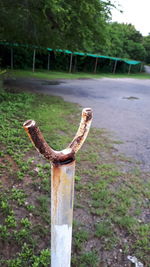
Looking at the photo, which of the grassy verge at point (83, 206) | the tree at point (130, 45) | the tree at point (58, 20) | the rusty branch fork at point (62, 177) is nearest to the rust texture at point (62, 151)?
the rusty branch fork at point (62, 177)

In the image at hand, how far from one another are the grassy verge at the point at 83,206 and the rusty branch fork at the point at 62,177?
985 mm

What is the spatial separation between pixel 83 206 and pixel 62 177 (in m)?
1.69

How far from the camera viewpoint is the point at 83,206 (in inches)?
92.1

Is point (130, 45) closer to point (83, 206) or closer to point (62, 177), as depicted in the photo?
point (83, 206)

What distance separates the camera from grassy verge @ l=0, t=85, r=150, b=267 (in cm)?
178

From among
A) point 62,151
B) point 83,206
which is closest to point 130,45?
point 83,206

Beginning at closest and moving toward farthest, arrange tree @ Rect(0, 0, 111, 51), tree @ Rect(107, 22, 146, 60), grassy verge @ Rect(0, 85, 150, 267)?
grassy verge @ Rect(0, 85, 150, 267)
tree @ Rect(0, 0, 111, 51)
tree @ Rect(107, 22, 146, 60)

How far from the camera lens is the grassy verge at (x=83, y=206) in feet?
5.83

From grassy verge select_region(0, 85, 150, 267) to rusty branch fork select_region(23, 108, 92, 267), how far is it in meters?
0.98

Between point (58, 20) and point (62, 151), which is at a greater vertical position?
point (58, 20)

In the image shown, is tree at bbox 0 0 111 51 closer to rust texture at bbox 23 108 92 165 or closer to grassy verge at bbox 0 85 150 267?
grassy verge at bbox 0 85 150 267

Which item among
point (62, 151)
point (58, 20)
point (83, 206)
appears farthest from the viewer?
point (58, 20)

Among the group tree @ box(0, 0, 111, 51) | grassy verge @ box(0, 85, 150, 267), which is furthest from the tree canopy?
grassy verge @ box(0, 85, 150, 267)

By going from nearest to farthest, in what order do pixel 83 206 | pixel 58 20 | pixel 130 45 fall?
pixel 83 206 < pixel 58 20 < pixel 130 45
